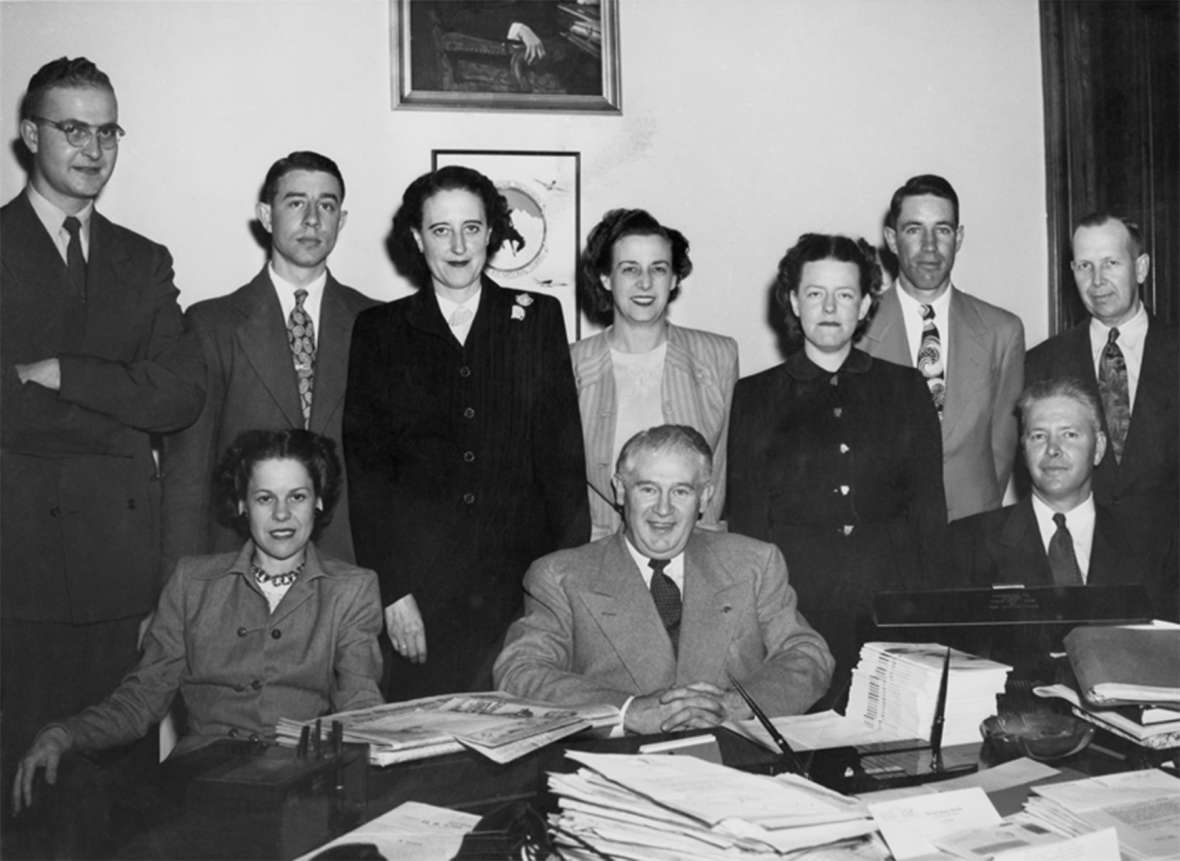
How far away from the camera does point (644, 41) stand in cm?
367

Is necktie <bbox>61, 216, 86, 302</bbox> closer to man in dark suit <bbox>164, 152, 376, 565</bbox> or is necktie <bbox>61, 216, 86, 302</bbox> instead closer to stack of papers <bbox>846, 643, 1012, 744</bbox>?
man in dark suit <bbox>164, 152, 376, 565</bbox>

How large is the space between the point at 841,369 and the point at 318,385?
1413mm

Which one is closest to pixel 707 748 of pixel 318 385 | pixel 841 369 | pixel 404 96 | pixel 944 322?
pixel 841 369

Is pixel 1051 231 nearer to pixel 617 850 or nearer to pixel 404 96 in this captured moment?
pixel 404 96

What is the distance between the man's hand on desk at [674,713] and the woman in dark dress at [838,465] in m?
0.91

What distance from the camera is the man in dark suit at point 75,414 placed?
106 inches

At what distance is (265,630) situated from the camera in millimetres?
2506

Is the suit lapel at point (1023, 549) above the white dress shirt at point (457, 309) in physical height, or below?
below

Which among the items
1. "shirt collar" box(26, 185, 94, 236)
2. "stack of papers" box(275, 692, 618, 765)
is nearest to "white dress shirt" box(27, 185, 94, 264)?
"shirt collar" box(26, 185, 94, 236)

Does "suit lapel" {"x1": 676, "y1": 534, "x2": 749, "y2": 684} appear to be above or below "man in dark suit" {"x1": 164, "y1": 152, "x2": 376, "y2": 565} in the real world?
below

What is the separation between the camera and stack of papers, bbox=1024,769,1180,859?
55.6 inches

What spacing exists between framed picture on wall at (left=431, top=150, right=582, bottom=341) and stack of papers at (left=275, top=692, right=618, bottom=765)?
1949 millimetres

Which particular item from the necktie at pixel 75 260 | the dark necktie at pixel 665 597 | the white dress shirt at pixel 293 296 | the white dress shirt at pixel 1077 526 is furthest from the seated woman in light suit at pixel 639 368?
the necktie at pixel 75 260

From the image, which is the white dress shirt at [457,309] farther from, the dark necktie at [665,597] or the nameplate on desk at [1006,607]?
the nameplate on desk at [1006,607]
